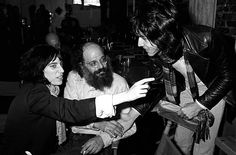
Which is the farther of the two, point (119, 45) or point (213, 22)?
point (119, 45)

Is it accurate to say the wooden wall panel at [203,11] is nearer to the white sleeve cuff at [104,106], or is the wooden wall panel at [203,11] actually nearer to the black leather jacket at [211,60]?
the black leather jacket at [211,60]

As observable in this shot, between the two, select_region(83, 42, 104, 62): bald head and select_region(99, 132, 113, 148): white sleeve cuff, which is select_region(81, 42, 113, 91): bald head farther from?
select_region(99, 132, 113, 148): white sleeve cuff

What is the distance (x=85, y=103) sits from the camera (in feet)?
4.74

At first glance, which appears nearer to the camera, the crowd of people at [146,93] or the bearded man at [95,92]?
the crowd of people at [146,93]

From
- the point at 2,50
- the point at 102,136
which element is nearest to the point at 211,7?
the point at 102,136

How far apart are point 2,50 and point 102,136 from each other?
30.3ft

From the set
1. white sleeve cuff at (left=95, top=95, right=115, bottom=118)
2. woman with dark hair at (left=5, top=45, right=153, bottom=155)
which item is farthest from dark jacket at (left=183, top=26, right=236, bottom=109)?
white sleeve cuff at (left=95, top=95, right=115, bottom=118)

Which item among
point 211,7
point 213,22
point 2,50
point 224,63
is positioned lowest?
point 2,50

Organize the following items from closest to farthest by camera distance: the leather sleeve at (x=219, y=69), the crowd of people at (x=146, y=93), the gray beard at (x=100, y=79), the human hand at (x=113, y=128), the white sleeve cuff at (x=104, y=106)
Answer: the white sleeve cuff at (x=104, y=106), the crowd of people at (x=146, y=93), the leather sleeve at (x=219, y=69), the human hand at (x=113, y=128), the gray beard at (x=100, y=79)

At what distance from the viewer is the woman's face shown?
197 cm

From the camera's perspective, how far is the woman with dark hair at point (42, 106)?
141 cm

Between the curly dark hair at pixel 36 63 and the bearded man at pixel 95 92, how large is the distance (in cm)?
58

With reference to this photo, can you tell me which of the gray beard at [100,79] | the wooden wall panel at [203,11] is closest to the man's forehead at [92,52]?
→ the gray beard at [100,79]

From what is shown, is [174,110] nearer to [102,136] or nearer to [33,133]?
[102,136]
